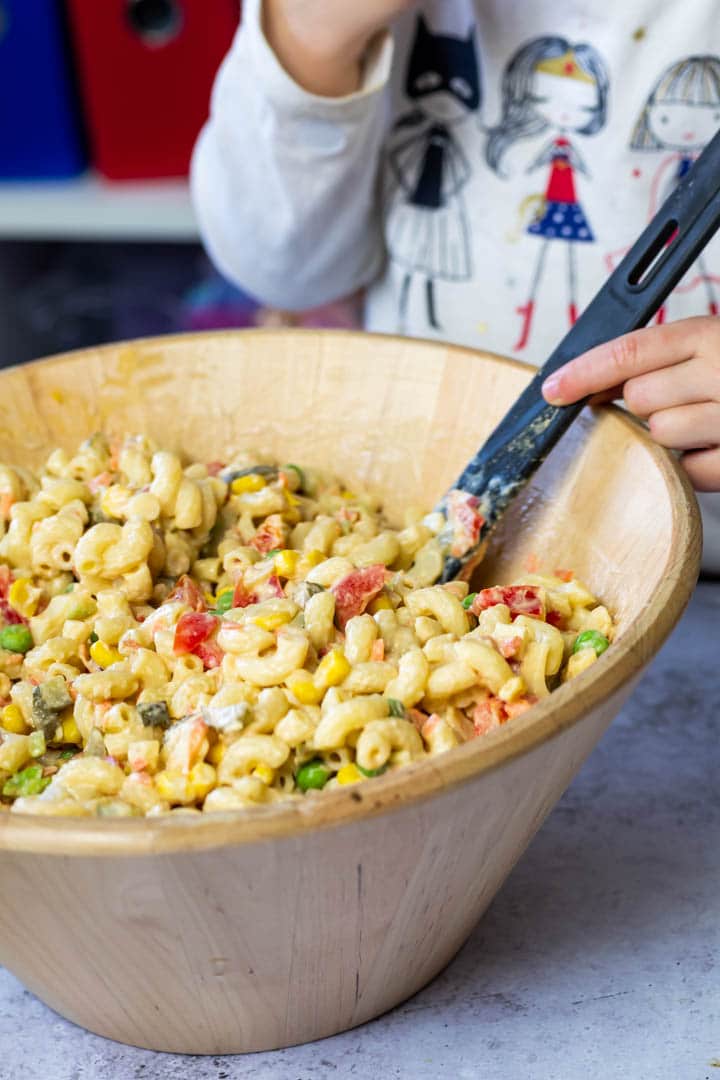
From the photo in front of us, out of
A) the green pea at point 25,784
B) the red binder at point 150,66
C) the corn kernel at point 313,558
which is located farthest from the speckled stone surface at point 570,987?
the red binder at point 150,66

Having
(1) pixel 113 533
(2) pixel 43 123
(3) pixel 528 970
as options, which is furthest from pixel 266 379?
(2) pixel 43 123

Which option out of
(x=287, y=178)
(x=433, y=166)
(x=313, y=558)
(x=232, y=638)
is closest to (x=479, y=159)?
(x=433, y=166)

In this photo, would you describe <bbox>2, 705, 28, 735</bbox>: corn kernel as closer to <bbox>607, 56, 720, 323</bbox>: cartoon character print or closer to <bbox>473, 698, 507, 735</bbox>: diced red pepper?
<bbox>473, 698, 507, 735</bbox>: diced red pepper

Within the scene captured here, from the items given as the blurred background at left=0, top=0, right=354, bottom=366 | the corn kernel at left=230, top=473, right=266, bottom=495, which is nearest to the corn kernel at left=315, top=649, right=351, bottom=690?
the corn kernel at left=230, top=473, right=266, bottom=495

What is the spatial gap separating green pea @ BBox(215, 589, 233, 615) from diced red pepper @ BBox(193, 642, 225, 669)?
5 centimetres

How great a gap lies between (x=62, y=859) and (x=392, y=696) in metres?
0.22

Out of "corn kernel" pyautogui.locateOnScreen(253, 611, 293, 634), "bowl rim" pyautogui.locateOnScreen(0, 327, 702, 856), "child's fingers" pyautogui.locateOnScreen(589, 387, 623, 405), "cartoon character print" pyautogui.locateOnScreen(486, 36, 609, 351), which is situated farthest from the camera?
"cartoon character print" pyautogui.locateOnScreen(486, 36, 609, 351)

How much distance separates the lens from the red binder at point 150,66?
5.25 ft

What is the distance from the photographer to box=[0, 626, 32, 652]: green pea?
74 centimetres

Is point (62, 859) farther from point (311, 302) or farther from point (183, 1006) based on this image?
point (311, 302)

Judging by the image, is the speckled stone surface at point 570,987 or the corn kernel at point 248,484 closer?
the speckled stone surface at point 570,987

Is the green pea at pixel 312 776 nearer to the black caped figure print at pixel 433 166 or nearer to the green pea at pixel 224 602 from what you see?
the green pea at pixel 224 602

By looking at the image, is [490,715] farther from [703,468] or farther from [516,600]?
[703,468]

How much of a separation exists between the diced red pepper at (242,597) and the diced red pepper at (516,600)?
143mm
